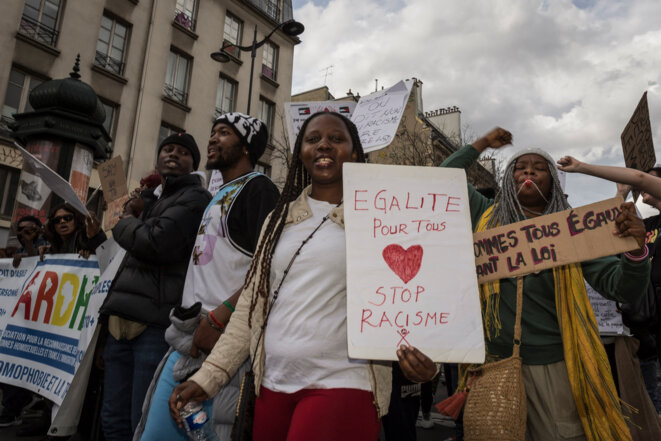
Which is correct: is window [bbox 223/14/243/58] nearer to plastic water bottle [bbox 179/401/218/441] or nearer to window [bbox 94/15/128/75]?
window [bbox 94/15/128/75]

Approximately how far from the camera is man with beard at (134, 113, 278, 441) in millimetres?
1919

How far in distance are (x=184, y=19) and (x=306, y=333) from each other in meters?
18.4

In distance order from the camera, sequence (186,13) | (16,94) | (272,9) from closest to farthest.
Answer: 1. (16,94)
2. (186,13)
3. (272,9)

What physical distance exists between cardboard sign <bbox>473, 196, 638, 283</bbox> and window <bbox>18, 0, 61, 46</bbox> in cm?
1513

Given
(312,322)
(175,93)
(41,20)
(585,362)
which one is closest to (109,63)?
(41,20)

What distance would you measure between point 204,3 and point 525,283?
1934cm

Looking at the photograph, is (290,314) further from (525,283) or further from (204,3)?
(204,3)

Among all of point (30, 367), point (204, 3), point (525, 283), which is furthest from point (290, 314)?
point (204, 3)

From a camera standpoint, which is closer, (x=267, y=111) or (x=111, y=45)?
(x=111, y=45)

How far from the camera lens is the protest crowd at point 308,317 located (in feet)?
4.92

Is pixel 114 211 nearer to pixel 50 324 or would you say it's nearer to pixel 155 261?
pixel 50 324

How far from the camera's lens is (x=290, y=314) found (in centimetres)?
158

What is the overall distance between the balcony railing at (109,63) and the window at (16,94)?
224 cm

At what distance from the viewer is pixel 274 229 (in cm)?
185
